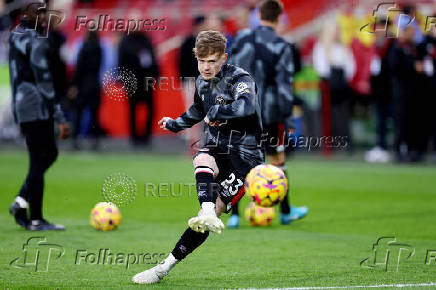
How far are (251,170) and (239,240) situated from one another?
2657 mm

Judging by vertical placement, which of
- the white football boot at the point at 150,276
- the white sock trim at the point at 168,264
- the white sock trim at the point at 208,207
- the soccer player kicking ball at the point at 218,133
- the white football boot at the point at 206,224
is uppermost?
the soccer player kicking ball at the point at 218,133

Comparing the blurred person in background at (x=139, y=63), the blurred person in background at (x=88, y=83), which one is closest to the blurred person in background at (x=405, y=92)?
the blurred person in background at (x=139, y=63)

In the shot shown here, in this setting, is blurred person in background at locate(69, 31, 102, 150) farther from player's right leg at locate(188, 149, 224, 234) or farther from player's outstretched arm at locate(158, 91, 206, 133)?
player's right leg at locate(188, 149, 224, 234)

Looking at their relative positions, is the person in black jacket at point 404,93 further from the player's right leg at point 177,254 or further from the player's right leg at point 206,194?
the player's right leg at point 177,254

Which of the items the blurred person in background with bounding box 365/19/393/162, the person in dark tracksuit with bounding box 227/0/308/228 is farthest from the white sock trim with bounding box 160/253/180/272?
the blurred person in background with bounding box 365/19/393/162

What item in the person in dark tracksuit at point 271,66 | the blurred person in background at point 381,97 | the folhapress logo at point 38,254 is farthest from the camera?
the blurred person in background at point 381,97

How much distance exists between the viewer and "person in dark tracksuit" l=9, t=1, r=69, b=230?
10.3 meters

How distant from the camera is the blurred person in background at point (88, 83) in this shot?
69.4ft

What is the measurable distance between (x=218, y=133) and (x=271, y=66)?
3746mm

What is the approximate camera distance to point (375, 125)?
71.2ft

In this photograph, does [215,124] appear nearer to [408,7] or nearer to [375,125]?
[408,7]

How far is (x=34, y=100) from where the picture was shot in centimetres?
1036

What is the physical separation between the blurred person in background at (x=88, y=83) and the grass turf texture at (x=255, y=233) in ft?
11.9

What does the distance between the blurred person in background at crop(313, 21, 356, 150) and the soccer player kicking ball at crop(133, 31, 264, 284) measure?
1284cm
